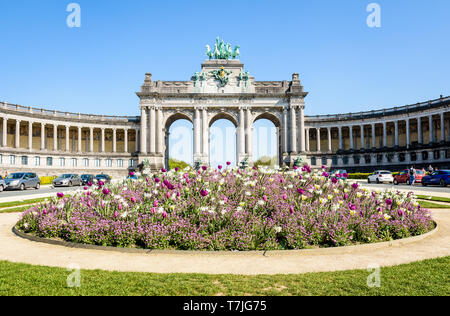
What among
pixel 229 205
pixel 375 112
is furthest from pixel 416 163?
pixel 229 205

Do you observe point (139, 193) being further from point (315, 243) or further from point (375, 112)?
point (375, 112)

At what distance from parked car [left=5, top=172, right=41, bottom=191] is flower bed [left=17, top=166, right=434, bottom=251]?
28502mm

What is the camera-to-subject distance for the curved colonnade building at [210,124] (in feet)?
216

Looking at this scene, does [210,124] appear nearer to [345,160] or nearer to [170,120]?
[170,120]

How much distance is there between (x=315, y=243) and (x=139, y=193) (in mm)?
7507

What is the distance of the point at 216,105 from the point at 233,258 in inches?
2452

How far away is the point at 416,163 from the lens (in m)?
68.0

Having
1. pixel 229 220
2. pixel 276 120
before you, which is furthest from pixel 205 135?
pixel 229 220

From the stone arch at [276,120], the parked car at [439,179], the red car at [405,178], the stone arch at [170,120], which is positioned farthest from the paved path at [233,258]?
the stone arch at [276,120]

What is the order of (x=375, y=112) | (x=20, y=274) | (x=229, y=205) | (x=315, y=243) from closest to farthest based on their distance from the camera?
1. (x=20, y=274)
2. (x=315, y=243)
3. (x=229, y=205)
4. (x=375, y=112)

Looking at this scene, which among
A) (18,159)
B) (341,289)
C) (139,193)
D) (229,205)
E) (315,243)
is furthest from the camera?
(18,159)

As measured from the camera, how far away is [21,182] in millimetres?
35938

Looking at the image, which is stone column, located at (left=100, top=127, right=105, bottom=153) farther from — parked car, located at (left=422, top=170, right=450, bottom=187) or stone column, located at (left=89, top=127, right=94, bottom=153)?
parked car, located at (left=422, top=170, right=450, bottom=187)

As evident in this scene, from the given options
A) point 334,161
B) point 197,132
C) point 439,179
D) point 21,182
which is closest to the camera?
point 439,179
